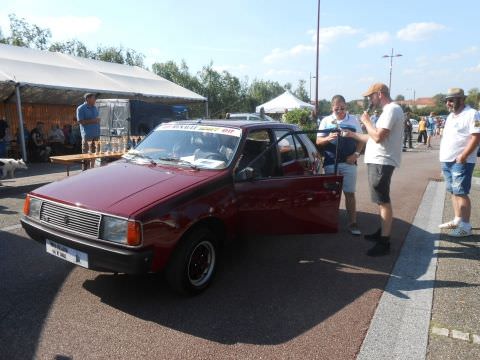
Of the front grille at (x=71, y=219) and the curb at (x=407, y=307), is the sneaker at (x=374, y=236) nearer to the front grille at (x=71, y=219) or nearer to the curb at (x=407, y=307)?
the curb at (x=407, y=307)

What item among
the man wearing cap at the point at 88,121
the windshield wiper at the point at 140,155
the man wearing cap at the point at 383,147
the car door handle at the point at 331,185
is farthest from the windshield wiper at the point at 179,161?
the man wearing cap at the point at 88,121

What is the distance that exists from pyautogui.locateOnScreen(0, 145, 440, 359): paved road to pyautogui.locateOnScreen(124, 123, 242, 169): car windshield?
1207 millimetres

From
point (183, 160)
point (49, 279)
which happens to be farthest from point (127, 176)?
point (49, 279)

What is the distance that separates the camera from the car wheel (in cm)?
343

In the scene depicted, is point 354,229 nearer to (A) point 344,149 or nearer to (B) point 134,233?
(A) point 344,149

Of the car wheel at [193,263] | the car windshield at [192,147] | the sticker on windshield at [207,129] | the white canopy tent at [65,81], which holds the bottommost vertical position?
the car wheel at [193,263]

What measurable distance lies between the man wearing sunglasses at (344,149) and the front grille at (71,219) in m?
3.29

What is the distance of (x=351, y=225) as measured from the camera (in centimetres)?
572

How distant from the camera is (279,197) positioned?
4285 mm

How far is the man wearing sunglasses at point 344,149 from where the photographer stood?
5.42 meters

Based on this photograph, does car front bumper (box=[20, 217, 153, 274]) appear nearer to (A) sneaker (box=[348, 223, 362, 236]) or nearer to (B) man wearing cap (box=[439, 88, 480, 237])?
(A) sneaker (box=[348, 223, 362, 236])

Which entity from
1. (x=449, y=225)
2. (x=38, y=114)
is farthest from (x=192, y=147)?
(x=38, y=114)

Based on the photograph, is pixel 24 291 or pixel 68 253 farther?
pixel 24 291

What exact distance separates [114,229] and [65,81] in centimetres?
1405
